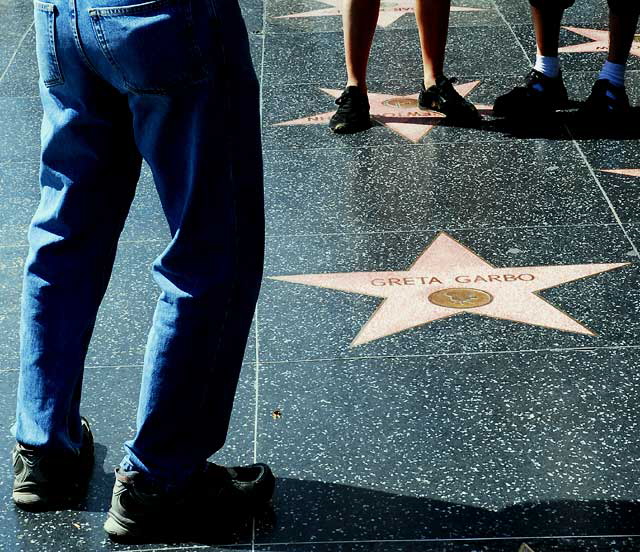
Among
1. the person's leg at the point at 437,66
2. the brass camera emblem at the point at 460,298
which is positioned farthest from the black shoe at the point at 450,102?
the brass camera emblem at the point at 460,298

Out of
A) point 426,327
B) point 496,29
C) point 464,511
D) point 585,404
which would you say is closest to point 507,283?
point 426,327

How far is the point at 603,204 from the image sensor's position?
3.76 m

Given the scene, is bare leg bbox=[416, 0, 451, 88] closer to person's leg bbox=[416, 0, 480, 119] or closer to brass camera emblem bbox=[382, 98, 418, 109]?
person's leg bbox=[416, 0, 480, 119]

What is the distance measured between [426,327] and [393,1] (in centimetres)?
395

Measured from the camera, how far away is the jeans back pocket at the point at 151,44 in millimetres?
1878

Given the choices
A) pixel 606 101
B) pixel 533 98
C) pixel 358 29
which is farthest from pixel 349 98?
pixel 606 101

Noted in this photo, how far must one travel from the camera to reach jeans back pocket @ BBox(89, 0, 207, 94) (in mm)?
1878

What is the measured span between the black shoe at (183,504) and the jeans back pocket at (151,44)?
753 millimetres

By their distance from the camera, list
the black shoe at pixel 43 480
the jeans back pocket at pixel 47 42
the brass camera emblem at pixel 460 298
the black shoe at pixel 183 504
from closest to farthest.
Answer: the jeans back pocket at pixel 47 42, the black shoe at pixel 183 504, the black shoe at pixel 43 480, the brass camera emblem at pixel 460 298

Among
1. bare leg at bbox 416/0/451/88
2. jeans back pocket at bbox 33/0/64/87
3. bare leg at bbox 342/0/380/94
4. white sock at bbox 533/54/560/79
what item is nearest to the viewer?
jeans back pocket at bbox 33/0/64/87

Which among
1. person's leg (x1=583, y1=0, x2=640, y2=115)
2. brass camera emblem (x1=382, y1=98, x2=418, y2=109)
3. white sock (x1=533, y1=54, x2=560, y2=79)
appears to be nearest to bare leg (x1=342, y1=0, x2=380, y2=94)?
brass camera emblem (x1=382, y1=98, x2=418, y2=109)

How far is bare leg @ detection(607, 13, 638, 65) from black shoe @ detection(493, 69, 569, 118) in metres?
0.25

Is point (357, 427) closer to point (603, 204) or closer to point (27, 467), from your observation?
point (27, 467)

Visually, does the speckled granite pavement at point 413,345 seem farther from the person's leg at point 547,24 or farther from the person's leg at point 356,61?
the person's leg at point 547,24
